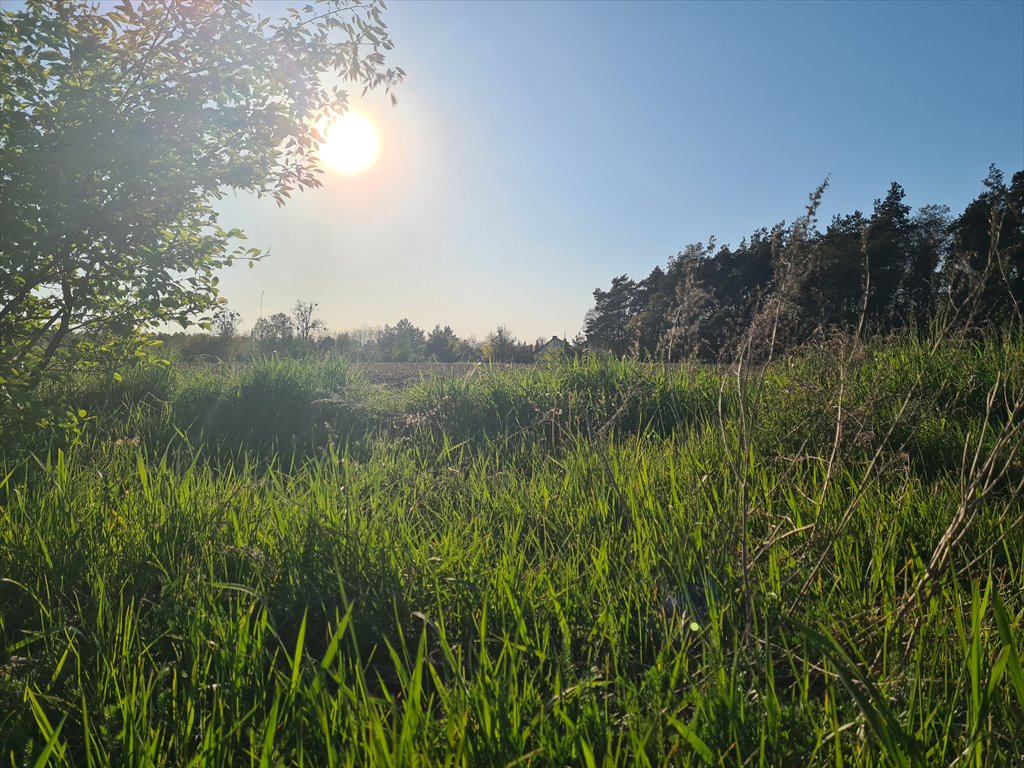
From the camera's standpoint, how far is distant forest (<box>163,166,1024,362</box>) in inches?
73.0

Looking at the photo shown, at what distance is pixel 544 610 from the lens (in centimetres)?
A: 165

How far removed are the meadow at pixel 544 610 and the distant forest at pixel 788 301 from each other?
0.36 m

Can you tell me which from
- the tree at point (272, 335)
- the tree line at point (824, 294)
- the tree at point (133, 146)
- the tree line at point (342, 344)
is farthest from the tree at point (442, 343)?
the tree at point (133, 146)

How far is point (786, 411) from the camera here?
338 cm

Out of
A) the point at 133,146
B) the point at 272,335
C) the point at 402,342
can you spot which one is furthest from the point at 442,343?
the point at 133,146

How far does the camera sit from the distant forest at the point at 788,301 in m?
1.85

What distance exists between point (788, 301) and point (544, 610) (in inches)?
41.7

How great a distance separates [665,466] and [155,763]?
2.18 m

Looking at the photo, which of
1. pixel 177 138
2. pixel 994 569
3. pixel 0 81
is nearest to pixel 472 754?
pixel 994 569

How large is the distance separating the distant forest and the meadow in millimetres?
364

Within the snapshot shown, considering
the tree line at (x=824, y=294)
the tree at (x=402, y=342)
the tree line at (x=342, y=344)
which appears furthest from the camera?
the tree at (x=402, y=342)

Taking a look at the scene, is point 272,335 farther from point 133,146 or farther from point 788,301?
point 788,301

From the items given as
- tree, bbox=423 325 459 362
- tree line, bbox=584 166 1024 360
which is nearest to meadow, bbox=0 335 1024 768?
tree line, bbox=584 166 1024 360

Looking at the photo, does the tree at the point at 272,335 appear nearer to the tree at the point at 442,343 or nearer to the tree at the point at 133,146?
the tree at the point at 133,146
